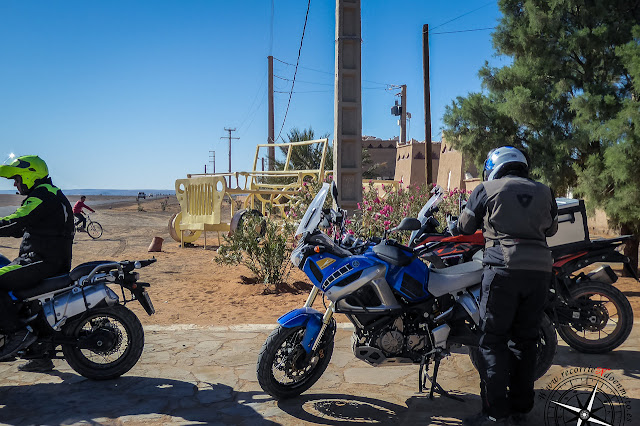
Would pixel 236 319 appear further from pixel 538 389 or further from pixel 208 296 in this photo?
pixel 538 389

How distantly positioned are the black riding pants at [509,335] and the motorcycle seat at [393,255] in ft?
1.84

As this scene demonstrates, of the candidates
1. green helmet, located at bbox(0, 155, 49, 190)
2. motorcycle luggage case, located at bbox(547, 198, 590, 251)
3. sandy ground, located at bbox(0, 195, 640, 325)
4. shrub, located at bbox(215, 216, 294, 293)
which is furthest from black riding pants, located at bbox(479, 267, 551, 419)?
shrub, located at bbox(215, 216, 294, 293)

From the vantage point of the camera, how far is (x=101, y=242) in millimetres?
16703

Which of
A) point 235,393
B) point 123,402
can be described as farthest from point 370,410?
point 123,402

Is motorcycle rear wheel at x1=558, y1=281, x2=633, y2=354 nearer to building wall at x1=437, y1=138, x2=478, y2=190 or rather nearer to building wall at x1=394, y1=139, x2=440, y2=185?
building wall at x1=437, y1=138, x2=478, y2=190

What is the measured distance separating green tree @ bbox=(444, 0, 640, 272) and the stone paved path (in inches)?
148

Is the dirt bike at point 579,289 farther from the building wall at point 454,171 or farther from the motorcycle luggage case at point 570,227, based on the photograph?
the building wall at point 454,171

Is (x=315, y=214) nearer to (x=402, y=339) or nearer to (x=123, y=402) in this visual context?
(x=402, y=339)

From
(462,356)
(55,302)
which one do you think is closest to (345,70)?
(462,356)

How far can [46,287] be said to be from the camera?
4.48 meters

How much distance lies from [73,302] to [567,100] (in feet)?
27.5

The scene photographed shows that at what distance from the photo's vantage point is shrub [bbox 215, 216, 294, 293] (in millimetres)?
8672

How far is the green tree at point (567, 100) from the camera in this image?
8.39 meters

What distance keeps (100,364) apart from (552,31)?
341 inches
